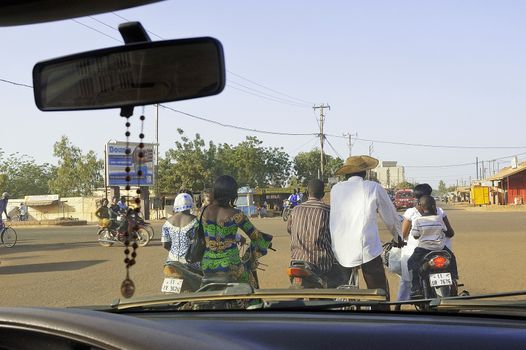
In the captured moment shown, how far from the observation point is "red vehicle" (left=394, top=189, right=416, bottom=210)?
145ft

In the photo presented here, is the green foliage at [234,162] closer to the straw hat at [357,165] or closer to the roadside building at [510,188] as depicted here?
the straw hat at [357,165]

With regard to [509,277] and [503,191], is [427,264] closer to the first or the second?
[509,277]

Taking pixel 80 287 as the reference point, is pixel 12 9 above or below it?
above

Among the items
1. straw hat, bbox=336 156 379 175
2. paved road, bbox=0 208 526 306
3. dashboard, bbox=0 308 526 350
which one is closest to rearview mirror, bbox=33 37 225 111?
dashboard, bbox=0 308 526 350

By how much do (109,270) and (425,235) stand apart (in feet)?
23.1

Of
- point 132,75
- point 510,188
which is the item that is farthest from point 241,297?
point 510,188

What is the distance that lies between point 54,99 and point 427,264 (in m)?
4.23

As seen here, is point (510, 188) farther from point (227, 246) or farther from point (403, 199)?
point (227, 246)

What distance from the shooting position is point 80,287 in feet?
30.9

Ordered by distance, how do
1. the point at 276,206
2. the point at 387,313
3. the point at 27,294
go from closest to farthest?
the point at 387,313 → the point at 27,294 → the point at 276,206

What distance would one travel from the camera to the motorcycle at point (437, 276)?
5.69 metres

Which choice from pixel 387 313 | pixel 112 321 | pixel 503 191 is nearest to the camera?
pixel 112 321

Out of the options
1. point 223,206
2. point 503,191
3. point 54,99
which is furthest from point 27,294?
point 503,191

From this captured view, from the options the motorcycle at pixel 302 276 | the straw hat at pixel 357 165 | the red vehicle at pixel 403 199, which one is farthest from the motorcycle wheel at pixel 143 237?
the red vehicle at pixel 403 199
